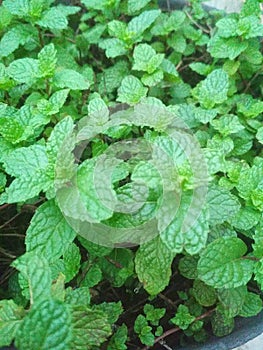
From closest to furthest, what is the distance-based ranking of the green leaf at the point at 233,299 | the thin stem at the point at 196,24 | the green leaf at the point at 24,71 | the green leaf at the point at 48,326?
the green leaf at the point at 48,326, the green leaf at the point at 233,299, the green leaf at the point at 24,71, the thin stem at the point at 196,24

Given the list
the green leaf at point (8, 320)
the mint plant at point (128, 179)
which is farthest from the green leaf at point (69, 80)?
the green leaf at point (8, 320)

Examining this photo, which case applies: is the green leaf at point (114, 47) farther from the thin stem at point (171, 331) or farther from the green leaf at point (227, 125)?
the thin stem at point (171, 331)

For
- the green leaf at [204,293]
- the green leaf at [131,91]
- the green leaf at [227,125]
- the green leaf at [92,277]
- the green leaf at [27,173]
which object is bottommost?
the green leaf at [204,293]

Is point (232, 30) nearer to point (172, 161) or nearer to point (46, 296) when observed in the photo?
point (172, 161)

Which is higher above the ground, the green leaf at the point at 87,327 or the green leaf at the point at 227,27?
the green leaf at the point at 227,27

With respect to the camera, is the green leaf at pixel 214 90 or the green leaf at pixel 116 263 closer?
the green leaf at pixel 116 263

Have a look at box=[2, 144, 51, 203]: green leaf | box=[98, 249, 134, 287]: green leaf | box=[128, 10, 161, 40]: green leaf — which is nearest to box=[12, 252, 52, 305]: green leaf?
box=[2, 144, 51, 203]: green leaf

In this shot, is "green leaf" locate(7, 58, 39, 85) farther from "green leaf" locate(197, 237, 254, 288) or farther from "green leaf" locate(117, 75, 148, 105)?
"green leaf" locate(197, 237, 254, 288)
